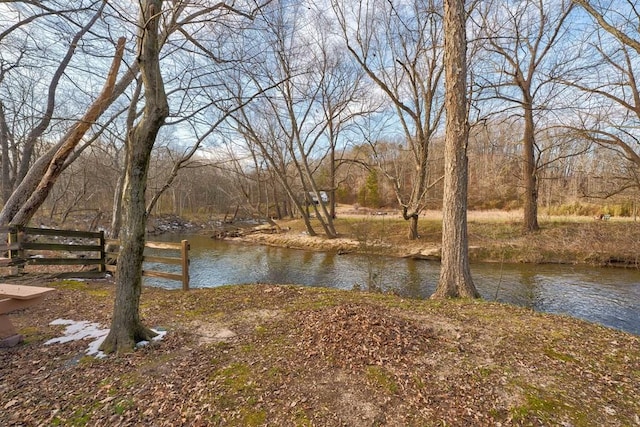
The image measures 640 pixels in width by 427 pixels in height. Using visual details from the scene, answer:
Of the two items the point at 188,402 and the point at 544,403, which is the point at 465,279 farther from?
the point at 188,402

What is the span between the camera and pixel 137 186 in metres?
3.62

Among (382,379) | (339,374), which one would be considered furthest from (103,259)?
(382,379)

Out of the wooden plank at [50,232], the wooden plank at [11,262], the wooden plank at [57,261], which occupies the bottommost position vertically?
the wooden plank at [57,261]

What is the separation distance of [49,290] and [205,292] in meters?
2.79

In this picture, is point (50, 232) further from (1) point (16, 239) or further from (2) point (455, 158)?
(2) point (455, 158)

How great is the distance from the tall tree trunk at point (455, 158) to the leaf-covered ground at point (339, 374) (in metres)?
1.55

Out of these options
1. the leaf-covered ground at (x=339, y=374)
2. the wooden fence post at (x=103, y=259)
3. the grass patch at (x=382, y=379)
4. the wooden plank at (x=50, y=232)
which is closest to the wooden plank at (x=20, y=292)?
the leaf-covered ground at (x=339, y=374)

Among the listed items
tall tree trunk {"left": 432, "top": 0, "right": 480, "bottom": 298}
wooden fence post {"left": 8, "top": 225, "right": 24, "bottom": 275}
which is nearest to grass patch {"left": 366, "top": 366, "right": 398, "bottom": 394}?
tall tree trunk {"left": 432, "top": 0, "right": 480, "bottom": 298}

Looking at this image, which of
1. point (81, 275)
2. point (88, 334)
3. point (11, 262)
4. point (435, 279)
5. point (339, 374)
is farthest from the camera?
point (435, 279)

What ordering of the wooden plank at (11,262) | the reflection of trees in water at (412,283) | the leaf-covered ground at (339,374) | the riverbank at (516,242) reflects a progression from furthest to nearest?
the riverbank at (516,242) < the reflection of trees in water at (412,283) < the wooden plank at (11,262) < the leaf-covered ground at (339,374)

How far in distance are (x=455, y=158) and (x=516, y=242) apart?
10.7 m

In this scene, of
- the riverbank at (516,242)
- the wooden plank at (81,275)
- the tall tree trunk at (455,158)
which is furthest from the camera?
the riverbank at (516,242)

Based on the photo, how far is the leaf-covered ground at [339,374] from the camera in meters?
2.54

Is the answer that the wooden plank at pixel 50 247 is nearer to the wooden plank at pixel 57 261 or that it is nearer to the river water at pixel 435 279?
the wooden plank at pixel 57 261
